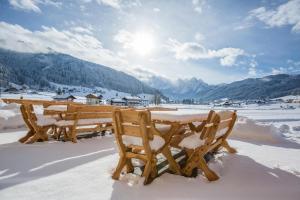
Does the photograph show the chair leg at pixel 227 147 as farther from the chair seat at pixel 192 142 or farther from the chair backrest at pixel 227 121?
the chair seat at pixel 192 142

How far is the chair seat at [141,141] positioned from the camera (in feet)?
10.5

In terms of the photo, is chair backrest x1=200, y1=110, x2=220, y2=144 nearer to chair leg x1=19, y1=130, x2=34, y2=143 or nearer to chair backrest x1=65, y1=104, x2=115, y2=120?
chair backrest x1=65, y1=104, x2=115, y2=120

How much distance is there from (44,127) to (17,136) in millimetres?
1488

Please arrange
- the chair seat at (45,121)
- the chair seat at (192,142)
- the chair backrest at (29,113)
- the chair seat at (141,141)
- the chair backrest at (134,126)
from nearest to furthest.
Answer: the chair backrest at (134,126), the chair seat at (141,141), the chair seat at (192,142), the chair backrest at (29,113), the chair seat at (45,121)

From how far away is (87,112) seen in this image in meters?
6.05

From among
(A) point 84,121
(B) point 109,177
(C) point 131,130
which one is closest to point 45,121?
(A) point 84,121

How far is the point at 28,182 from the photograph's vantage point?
10.4ft

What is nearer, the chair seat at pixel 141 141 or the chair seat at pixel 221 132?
the chair seat at pixel 141 141

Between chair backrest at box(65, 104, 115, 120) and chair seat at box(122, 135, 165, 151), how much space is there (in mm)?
2531

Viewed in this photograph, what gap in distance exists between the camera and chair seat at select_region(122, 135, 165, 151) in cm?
319

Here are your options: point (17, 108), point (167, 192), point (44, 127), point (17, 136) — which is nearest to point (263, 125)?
point (167, 192)

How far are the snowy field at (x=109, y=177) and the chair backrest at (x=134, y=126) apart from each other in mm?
542

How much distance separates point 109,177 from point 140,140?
0.72 metres

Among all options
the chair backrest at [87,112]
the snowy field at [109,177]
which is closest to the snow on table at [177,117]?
the snowy field at [109,177]
